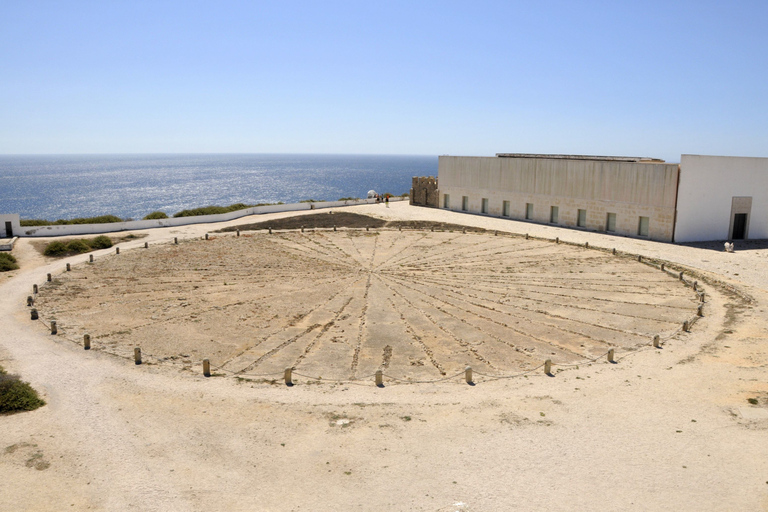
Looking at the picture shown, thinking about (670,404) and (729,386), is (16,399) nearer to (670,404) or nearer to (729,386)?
(670,404)

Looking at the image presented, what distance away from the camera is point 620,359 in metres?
21.7

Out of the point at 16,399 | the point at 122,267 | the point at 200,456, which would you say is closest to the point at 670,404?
the point at 200,456

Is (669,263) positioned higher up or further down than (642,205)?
further down

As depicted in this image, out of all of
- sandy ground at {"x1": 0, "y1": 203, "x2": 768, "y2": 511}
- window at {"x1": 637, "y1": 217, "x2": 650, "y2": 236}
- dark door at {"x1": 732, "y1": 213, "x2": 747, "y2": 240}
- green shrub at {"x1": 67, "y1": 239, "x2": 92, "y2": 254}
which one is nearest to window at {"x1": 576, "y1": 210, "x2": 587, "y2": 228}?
window at {"x1": 637, "y1": 217, "x2": 650, "y2": 236}

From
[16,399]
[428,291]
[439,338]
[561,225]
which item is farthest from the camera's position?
[561,225]

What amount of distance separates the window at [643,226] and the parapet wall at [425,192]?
2538 cm

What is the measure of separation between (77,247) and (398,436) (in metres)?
35.8

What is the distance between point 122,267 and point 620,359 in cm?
3042

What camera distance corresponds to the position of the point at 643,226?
47.4m

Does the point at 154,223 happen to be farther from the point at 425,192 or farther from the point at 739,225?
the point at 739,225

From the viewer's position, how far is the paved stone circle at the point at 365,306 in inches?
871

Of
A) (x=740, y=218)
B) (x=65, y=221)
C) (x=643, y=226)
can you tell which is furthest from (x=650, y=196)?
(x=65, y=221)

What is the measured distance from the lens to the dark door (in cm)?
4638

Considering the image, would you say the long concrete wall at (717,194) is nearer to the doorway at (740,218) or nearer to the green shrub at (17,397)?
the doorway at (740,218)
